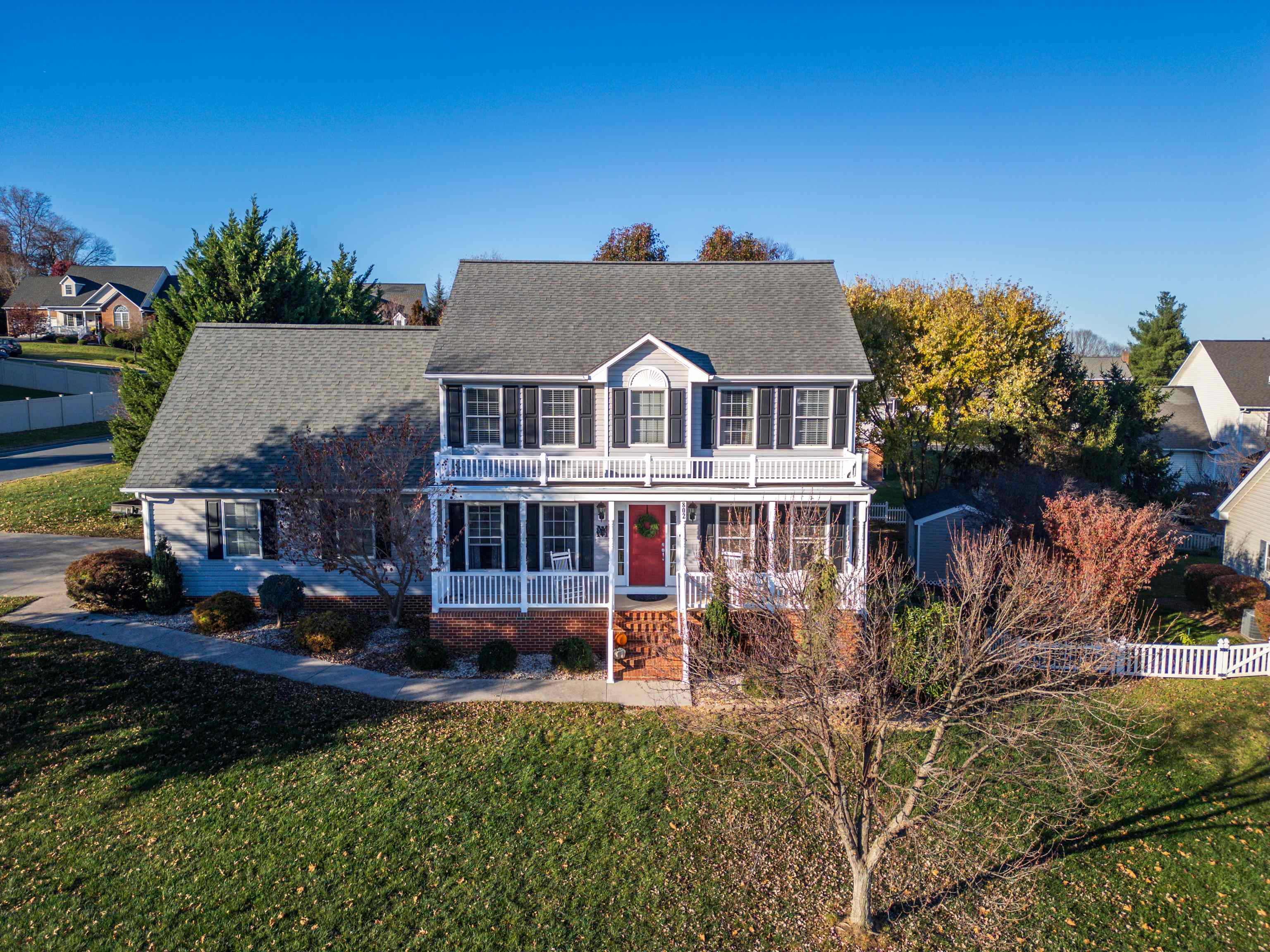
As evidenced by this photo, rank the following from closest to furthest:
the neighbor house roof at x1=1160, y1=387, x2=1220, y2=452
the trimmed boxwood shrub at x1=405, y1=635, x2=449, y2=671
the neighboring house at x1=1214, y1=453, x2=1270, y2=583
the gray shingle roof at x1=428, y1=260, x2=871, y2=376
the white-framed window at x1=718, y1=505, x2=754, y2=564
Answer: the trimmed boxwood shrub at x1=405, y1=635, x2=449, y2=671, the white-framed window at x1=718, y1=505, x2=754, y2=564, the gray shingle roof at x1=428, y1=260, x2=871, y2=376, the neighboring house at x1=1214, y1=453, x2=1270, y2=583, the neighbor house roof at x1=1160, y1=387, x2=1220, y2=452

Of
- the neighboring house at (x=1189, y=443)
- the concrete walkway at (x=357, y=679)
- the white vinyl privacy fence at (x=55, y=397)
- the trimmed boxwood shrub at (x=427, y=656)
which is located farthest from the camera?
the white vinyl privacy fence at (x=55, y=397)

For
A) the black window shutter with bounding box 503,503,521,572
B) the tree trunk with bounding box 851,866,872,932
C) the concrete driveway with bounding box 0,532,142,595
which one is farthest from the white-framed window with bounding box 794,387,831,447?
the concrete driveway with bounding box 0,532,142,595

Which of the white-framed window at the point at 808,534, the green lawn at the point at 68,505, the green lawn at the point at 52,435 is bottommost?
the green lawn at the point at 68,505

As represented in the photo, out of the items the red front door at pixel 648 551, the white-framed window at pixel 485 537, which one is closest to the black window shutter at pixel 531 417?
the white-framed window at pixel 485 537

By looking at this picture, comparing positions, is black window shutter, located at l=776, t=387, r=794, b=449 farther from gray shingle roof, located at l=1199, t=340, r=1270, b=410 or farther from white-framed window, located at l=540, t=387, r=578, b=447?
gray shingle roof, located at l=1199, t=340, r=1270, b=410

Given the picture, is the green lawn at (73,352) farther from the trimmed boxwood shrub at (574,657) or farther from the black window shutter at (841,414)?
the black window shutter at (841,414)

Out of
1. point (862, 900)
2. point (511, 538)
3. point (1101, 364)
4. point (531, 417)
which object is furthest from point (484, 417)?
point (1101, 364)
